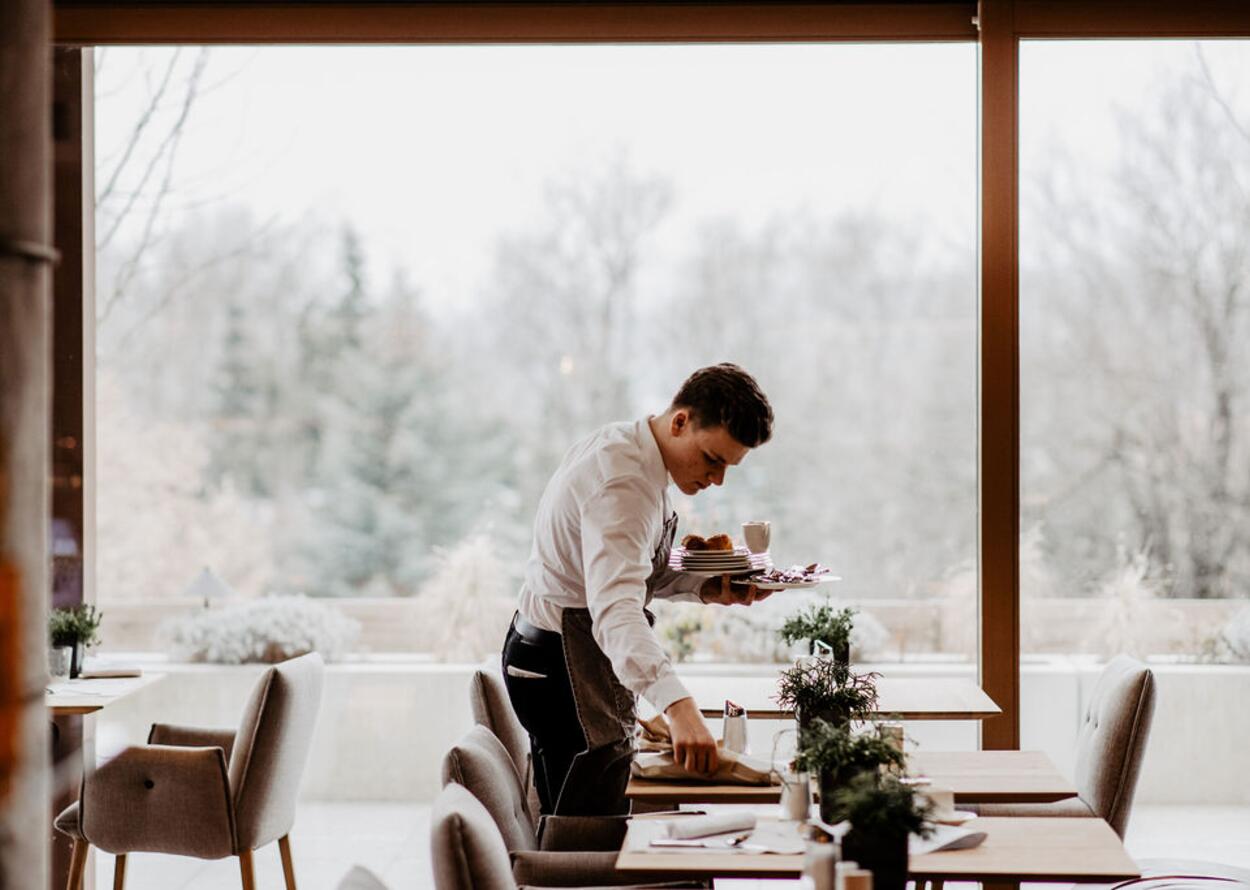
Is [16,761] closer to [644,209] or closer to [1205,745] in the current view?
[644,209]

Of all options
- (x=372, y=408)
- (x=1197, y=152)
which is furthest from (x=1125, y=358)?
(x=372, y=408)

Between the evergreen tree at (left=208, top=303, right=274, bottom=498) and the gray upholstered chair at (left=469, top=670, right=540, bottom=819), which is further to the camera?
the evergreen tree at (left=208, top=303, right=274, bottom=498)

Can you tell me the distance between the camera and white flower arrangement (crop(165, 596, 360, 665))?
176 inches

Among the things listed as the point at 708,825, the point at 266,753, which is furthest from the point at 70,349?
the point at 708,825

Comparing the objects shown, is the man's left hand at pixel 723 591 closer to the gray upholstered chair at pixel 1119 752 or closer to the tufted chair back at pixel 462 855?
the gray upholstered chair at pixel 1119 752

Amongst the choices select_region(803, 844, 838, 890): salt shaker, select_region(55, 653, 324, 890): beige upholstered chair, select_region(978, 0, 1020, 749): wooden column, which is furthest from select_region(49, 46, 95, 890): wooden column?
select_region(803, 844, 838, 890): salt shaker

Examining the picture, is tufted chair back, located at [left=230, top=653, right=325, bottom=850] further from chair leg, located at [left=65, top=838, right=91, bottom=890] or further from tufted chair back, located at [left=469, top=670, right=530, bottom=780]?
tufted chair back, located at [left=469, top=670, right=530, bottom=780]

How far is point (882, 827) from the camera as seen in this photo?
215cm

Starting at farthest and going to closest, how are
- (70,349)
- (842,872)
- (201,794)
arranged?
(70,349)
(201,794)
(842,872)

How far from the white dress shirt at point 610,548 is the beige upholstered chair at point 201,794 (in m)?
1.02

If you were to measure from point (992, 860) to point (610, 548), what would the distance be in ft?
3.20

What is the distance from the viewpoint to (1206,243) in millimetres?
4285

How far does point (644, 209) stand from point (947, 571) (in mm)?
1560

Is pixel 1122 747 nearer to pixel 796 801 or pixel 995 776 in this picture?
pixel 995 776
